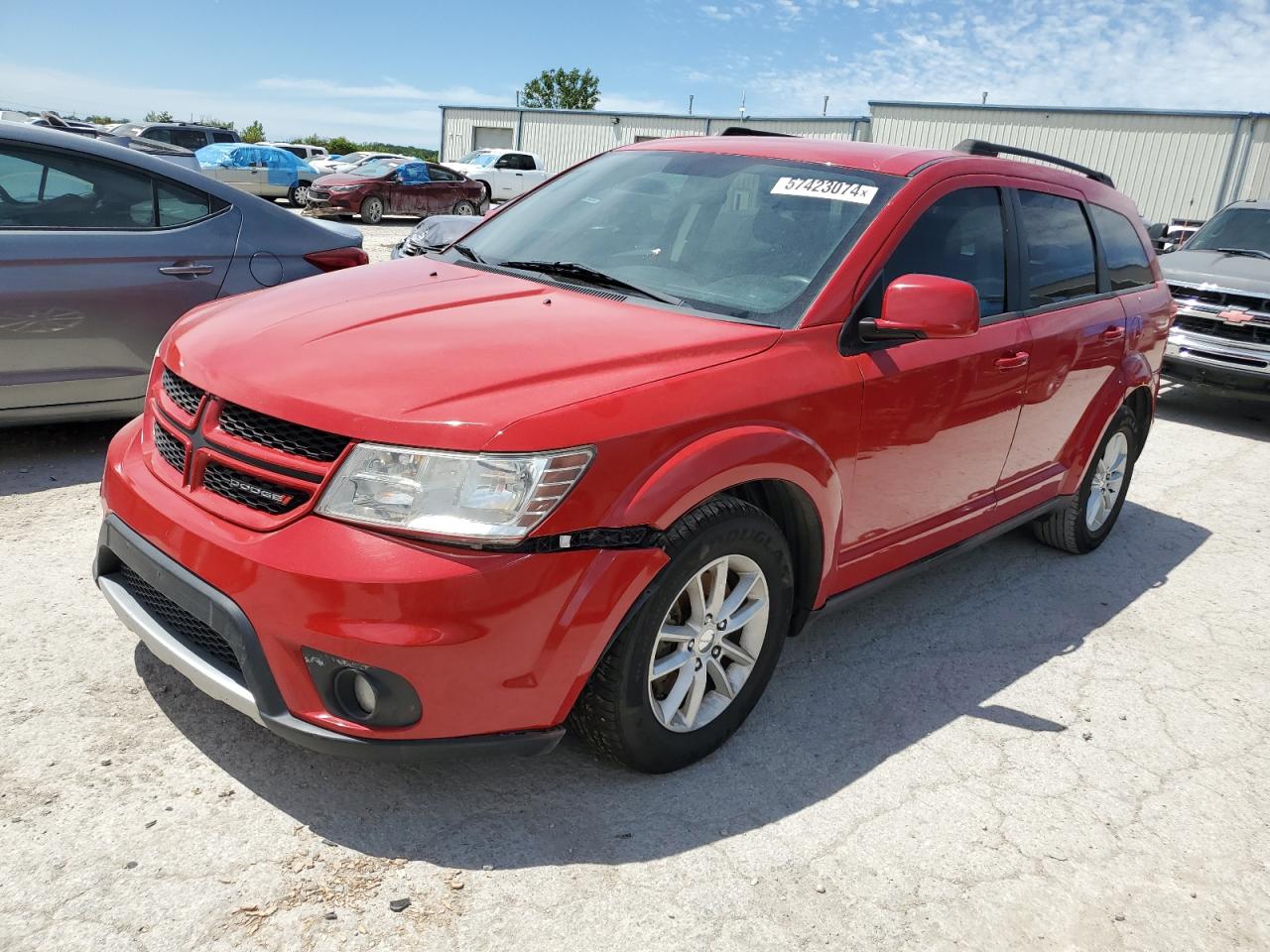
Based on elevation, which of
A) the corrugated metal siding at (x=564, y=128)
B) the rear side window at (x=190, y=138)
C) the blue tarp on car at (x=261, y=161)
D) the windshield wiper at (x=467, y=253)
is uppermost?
the corrugated metal siding at (x=564, y=128)

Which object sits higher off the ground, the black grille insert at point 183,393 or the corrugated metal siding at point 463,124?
the corrugated metal siding at point 463,124

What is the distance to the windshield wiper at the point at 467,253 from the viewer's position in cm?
365

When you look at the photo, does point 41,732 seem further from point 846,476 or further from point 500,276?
point 846,476

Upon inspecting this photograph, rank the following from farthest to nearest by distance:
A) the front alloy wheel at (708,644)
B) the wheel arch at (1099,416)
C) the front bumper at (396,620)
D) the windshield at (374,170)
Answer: the windshield at (374,170) → the wheel arch at (1099,416) → the front alloy wheel at (708,644) → the front bumper at (396,620)

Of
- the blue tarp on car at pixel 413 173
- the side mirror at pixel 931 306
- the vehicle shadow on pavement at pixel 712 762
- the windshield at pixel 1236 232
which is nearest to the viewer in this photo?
the vehicle shadow on pavement at pixel 712 762

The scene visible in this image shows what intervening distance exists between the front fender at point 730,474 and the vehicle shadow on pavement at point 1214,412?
6.83 m

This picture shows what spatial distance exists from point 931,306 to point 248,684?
212 cm

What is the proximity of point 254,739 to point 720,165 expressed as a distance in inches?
96.3

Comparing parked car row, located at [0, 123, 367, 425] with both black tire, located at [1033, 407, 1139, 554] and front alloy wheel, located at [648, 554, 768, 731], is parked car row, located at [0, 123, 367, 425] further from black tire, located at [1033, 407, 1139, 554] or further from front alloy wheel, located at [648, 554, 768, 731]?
black tire, located at [1033, 407, 1139, 554]

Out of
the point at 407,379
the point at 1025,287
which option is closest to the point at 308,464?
the point at 407,379

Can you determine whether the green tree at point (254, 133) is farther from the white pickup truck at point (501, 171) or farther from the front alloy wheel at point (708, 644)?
the front alloy wheel at point (708, 644)

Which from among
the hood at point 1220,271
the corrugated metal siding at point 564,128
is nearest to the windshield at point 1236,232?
the hood at point 1220,271

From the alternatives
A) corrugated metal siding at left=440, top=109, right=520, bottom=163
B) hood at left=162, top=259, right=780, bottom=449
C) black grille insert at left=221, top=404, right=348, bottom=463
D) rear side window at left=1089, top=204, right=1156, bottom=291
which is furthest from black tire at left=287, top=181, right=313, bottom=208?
black grille insert at left=221, top=404, right=348, bottom=463

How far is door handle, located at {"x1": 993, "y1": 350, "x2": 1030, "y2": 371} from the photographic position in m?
3.66
